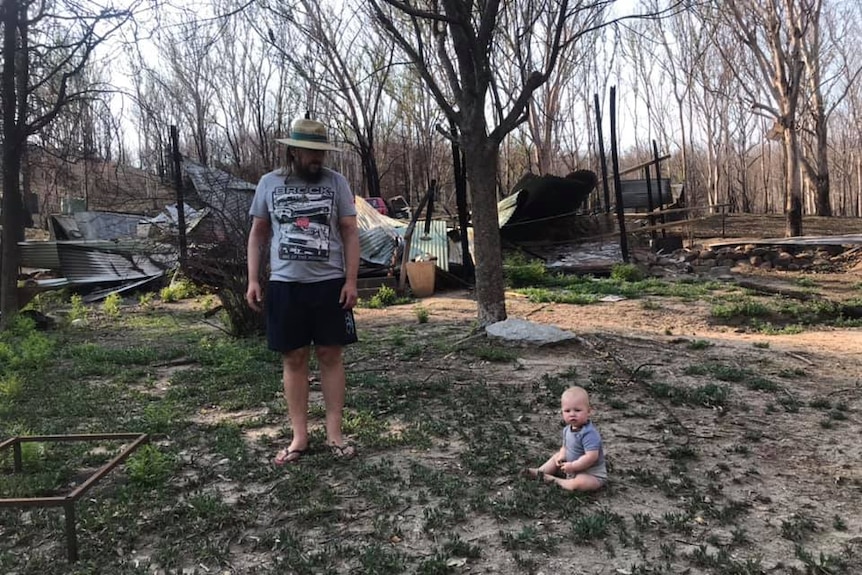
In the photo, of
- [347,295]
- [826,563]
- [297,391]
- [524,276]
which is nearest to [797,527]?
[826,563]

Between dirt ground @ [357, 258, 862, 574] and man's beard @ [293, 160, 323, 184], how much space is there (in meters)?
1.82

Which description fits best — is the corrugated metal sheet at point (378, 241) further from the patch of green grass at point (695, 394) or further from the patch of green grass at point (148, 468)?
the patch of green grass at point (148, 468)

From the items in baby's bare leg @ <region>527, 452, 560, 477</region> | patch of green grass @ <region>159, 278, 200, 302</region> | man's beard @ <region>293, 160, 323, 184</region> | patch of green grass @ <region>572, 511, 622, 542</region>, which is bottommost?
patch of green grass @ <region>572, 511, 622, 542</region>

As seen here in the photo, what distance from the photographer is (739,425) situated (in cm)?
371

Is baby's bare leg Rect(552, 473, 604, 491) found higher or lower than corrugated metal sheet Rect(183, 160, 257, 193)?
lower

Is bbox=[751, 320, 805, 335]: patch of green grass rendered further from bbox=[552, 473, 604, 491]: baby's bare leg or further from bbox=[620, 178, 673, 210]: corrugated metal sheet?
bbox=[620, 178, 673, 210]: corrugated metal sheet

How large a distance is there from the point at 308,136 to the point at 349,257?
0.60 meters

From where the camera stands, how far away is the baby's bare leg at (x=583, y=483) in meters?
2.77

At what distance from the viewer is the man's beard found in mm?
3178

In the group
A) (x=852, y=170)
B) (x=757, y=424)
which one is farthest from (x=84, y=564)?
(x=852, y=170)

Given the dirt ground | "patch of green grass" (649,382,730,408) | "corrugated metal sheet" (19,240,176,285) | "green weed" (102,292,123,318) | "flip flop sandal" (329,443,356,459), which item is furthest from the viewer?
"corrugated metal sheet" (19,240,176,285)

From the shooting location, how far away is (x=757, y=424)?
373 centimetres

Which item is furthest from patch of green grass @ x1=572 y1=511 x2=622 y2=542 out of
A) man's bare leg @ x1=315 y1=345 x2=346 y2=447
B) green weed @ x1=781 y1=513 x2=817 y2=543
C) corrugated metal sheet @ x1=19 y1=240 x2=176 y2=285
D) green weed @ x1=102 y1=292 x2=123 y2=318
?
corrugated metal sheet @ x1=19 y1=240 x2=176 y2=285

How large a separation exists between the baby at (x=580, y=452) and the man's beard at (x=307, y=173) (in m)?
1.54
